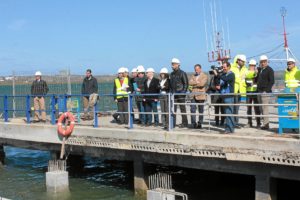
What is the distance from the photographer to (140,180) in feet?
39.9

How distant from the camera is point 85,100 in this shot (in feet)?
54.3

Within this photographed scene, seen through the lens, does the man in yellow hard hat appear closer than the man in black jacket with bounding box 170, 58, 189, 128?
Yes

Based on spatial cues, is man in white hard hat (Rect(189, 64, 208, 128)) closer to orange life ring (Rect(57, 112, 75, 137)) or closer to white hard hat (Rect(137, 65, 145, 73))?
white hard hat (Rect(137, 65, 145, 73))

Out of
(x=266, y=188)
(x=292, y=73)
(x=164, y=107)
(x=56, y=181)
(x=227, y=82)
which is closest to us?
(x=266, y=188)

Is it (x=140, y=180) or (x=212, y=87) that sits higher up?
(x=212, y=87)

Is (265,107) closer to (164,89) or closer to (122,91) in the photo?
(164,89)

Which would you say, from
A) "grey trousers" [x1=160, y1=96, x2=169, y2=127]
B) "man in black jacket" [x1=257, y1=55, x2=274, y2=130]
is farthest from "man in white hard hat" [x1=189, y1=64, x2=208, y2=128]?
"man in black jacket" [x1=257, y1=55, x2=274, y2=130]

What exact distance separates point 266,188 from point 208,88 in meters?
3.52

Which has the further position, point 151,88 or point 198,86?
point 151,88

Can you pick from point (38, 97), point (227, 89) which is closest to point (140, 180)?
point (227, 89)

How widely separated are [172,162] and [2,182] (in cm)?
640

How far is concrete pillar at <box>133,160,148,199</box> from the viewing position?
12039 mm

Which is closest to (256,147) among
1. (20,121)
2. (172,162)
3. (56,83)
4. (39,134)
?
(172,162)

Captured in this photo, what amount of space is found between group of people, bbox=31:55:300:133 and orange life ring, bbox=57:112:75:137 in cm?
93
